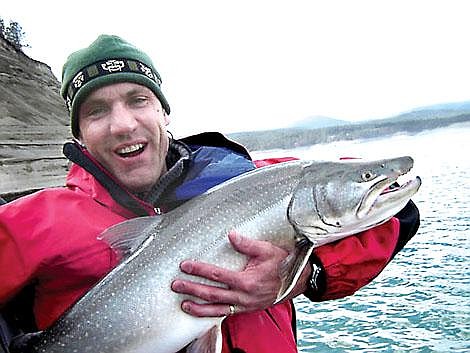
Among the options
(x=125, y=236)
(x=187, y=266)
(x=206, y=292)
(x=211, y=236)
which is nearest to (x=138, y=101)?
(x=125, y=236)

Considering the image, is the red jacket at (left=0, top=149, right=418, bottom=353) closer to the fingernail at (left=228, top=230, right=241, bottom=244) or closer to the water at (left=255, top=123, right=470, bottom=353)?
the fingernail at (left=228, top=230, right=241, bottom=244)

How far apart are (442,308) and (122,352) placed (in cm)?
700

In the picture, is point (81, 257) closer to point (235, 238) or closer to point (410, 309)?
point (235, 238)

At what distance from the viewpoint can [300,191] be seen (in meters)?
2.58

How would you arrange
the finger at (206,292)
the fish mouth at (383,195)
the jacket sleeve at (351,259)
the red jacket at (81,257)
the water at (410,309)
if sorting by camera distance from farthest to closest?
1. the water at (410,309)
2. the jacket sleeve at (351,259)
3. the fish mouth at (383,195)
4. the red jacket at (81,257)
5. the finger at (206,292)

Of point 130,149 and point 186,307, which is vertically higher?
point 130,149

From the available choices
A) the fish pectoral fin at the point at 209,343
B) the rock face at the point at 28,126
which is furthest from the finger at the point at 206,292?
the rock face at the point at 28,126

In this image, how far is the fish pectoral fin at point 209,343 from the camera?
2.37 m

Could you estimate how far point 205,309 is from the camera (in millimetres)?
2346

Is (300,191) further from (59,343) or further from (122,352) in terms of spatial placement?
(59,343)

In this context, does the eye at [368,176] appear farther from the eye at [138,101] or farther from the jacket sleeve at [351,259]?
the eye at [138,101]

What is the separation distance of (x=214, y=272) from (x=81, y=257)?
66cm

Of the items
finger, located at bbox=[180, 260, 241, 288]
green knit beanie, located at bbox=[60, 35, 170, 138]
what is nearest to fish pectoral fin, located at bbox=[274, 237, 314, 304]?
finger, located at bbox=[180, 260, 241, 288]

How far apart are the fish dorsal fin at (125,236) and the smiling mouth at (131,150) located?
0.51m
